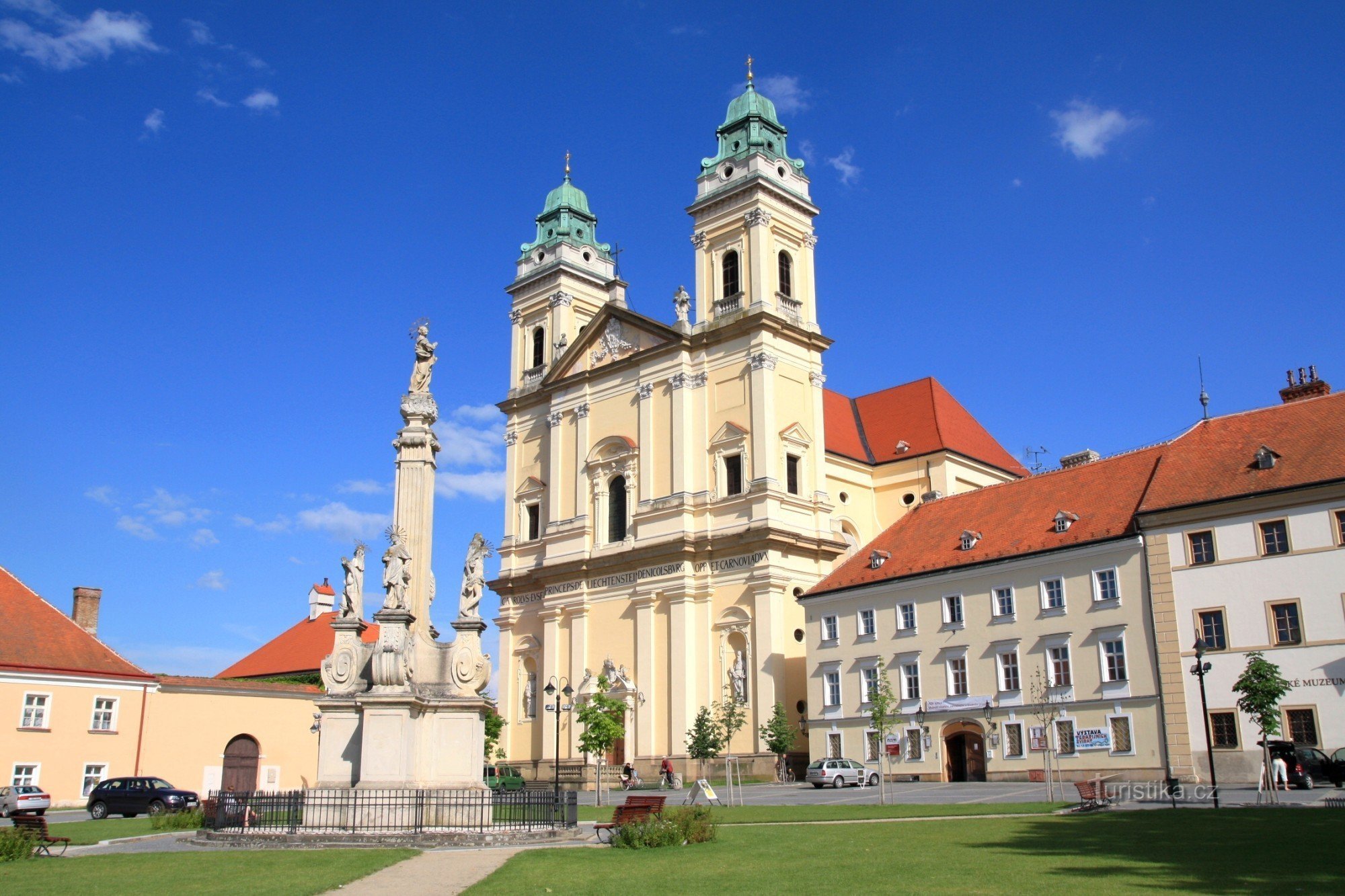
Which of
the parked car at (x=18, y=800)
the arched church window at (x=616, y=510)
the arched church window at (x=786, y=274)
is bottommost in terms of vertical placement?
the parked car at (x=18, y=800)

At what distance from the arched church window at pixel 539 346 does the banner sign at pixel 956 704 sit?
3270cm

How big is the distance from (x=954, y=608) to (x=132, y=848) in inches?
1100

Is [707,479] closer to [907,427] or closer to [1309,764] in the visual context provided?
[907,427]

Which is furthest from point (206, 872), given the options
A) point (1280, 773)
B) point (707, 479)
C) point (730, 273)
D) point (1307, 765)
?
point (730, 273)

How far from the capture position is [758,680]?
49250 mm

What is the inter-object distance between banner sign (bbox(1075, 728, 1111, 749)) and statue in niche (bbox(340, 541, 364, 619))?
2440cm

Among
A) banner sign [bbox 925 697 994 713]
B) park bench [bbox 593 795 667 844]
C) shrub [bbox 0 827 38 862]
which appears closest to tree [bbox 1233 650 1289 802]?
banner sign [bbox 925 697 994 713]

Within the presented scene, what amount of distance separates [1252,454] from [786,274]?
25.4 meters

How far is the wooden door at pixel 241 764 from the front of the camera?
43.4m

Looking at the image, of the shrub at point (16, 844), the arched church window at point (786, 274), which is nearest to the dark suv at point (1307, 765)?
the shrub at point (16, 844)

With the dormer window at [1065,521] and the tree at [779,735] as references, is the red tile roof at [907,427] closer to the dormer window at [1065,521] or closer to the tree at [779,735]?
the tree at [779,735]

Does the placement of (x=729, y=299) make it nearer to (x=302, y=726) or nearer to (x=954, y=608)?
(x=954, y=608)

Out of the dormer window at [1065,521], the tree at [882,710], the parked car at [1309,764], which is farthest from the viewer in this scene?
the dormer window at [1065,521]

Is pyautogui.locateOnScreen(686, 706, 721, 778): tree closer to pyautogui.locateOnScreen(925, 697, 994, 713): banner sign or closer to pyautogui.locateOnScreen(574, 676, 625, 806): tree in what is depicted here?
pyautogui.locateOnScreen(574, 676, 625, 806): tree
